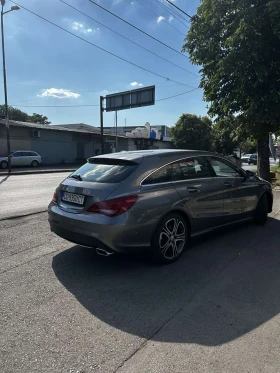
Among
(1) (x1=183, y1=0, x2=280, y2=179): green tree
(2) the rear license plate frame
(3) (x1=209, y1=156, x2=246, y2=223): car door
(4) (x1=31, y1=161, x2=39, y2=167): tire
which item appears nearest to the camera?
(2) the rear license plate frame

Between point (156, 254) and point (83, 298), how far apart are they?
3.98ft

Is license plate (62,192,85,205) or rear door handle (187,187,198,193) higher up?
rear door handle (187,187,198,193)

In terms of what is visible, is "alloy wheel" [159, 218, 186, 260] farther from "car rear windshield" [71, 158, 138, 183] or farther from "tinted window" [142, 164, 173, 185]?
"car rear windshield" [71, 158, 138, 183]

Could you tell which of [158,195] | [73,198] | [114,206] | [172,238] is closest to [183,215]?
[172,238]

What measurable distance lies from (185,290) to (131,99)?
28.4 metres

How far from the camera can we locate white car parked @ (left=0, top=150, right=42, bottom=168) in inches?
1002

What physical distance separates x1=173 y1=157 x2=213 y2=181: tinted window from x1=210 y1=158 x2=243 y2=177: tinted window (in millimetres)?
242

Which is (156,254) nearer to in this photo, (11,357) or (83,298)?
(83,298)

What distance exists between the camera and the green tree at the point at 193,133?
132 feet

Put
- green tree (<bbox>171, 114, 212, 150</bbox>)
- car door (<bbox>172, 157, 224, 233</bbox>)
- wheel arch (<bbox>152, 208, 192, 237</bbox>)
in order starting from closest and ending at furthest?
wheel arch (<bbox>152, 208, 192, 237</bbox>) → car door (<bbox>172, 157, 224, 233</bbox>) → green tree (<bbox>171, 114, 212, 150</bbox>)

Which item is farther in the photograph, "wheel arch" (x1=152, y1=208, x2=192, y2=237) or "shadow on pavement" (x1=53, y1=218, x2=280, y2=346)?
"wheel arch" (x1=152, y1=208, x2=192, y2=237)

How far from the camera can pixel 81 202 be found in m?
4.21

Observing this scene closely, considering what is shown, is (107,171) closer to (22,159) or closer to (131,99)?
(22,159)

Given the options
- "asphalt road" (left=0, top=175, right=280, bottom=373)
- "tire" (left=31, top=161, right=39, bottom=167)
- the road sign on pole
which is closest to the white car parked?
"tire" (left=31, top=161, right=39, bottom=167)
